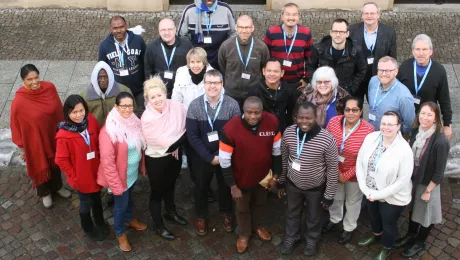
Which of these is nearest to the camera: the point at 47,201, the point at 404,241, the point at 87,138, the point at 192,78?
the point at 87,138

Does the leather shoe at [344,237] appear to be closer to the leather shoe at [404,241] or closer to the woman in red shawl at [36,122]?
the leather shoe at [404,241]

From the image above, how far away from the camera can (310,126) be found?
492 centimetres

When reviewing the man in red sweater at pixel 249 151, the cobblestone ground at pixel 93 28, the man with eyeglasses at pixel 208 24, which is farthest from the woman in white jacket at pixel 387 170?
the cobblestone ground at pixel 93 28

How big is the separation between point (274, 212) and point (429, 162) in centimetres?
199

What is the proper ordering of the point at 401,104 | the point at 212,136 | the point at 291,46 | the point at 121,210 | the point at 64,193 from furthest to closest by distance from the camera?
the point at 291,46 → the point at 64,193 → the point at 121,210 → the point at 401,104 → the point at 212,136

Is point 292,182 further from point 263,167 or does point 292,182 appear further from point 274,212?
point 274,212

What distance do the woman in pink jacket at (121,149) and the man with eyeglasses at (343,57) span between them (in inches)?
92.6

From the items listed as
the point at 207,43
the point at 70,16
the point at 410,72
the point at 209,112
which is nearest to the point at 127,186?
the point at 209,112

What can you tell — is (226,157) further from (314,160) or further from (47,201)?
(47,201)

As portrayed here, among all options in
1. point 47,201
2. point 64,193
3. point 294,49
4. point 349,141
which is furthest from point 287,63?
point 47,201

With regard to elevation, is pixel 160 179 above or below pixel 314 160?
below

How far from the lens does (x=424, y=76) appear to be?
5.83 meters

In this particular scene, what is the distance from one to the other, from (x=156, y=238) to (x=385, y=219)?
249 cm

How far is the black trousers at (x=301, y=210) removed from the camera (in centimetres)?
532
